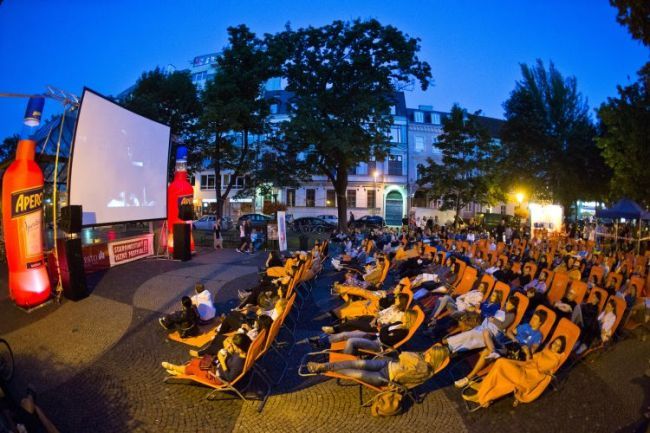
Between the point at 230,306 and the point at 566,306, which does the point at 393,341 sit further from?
the point at 230,306

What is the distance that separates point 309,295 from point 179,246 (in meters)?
7.02

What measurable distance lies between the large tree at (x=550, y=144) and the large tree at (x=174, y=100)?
23862mm

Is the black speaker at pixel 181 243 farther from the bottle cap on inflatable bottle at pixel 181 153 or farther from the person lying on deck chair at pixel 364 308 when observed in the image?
the person lying on deck chair at pixel 364 308

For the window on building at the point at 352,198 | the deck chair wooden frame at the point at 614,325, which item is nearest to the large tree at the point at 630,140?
the deck chair wooden frame at the point at 614,325

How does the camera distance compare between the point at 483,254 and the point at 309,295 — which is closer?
the point at 309,295

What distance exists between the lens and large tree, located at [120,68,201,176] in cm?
2457

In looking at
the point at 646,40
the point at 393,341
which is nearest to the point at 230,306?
the point at 393,341

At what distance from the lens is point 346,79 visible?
22172mm

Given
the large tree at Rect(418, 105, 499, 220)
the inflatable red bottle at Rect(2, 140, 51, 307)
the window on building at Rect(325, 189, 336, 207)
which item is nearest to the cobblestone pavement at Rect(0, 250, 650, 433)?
the inflatable red bottle at Rect(2, 140, 51, 307)

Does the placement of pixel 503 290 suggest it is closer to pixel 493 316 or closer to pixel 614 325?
pixel 493 316

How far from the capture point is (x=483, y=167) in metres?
28.1

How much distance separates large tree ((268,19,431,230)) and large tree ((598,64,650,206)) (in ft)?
32.8

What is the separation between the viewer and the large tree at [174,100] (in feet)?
80.6

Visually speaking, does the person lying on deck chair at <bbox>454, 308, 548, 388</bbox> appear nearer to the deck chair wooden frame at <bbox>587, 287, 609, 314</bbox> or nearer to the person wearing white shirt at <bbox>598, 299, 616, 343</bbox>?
the person wearing white shirt at <bbox>598, 299, 616, 343</bbox>
